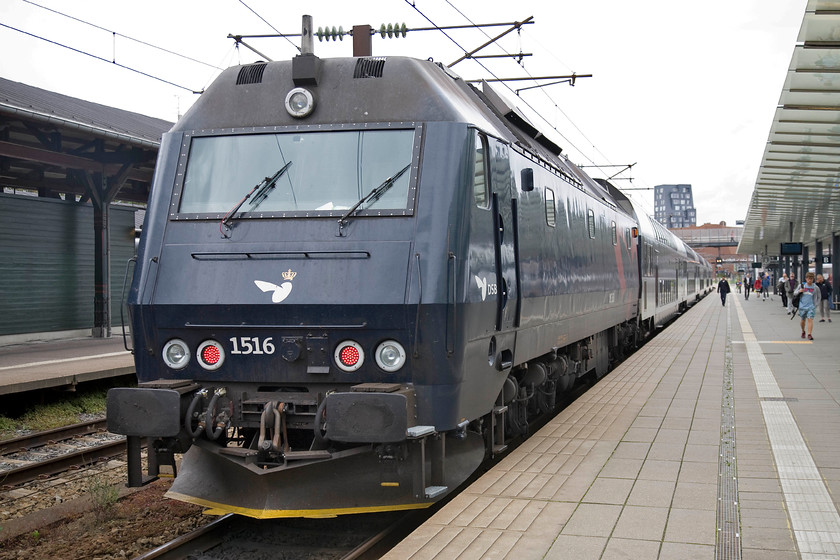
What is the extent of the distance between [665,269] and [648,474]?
1827cm

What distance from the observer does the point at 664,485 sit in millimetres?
5910

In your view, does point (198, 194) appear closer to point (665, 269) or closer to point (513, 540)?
point (513, 540)

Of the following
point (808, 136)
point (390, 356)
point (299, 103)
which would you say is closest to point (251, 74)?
point (299, 103)

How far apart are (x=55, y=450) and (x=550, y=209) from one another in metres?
6.34

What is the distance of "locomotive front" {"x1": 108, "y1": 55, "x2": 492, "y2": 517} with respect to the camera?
545 centimetres

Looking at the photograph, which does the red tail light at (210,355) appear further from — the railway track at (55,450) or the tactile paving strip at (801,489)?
the tactile paving strip at (801,489)

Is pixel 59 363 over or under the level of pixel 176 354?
under

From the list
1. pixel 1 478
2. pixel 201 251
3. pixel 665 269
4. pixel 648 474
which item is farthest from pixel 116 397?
pixel 665 269

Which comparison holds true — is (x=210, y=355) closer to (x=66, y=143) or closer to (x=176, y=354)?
(x=176, y=354)

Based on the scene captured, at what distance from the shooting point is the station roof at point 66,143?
46.3ft

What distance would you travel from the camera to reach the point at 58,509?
686 centimetres

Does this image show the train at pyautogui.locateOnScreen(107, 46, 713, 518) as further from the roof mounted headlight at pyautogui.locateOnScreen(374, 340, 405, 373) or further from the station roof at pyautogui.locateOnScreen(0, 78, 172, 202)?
the station roof at pyautogui.locateOnScreen(0, 78, 172, 202)

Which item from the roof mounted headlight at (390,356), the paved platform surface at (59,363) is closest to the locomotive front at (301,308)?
the roof mounted headlight at (390,356)

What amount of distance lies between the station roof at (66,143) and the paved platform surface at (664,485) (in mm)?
9947
